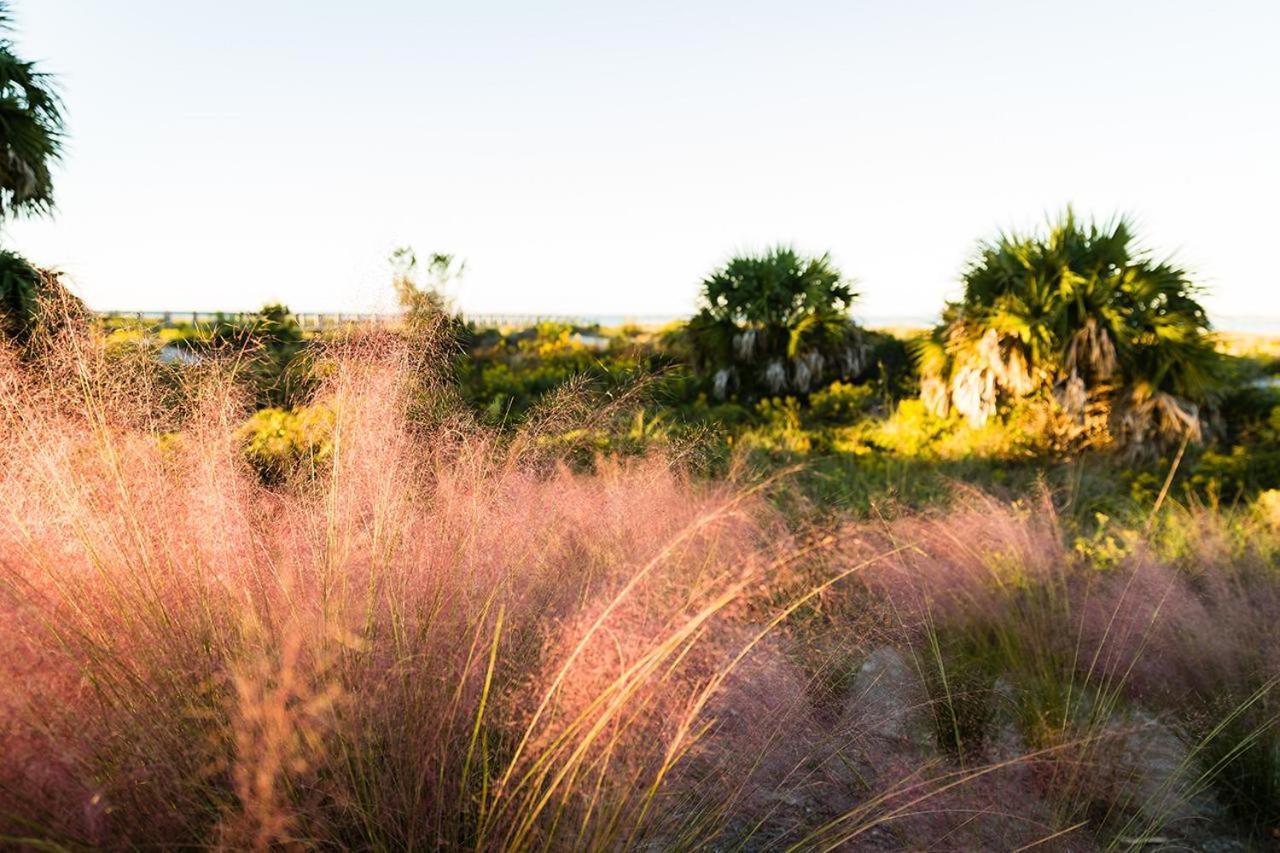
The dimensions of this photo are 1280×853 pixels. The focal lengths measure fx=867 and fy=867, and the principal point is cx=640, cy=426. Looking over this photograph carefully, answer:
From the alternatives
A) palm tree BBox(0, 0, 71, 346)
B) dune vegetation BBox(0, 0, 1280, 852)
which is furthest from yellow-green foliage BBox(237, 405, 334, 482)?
palm tree BBox(0, 0, 71, 346)

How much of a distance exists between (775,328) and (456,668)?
1124 centimetres

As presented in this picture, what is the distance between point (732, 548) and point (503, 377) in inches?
360

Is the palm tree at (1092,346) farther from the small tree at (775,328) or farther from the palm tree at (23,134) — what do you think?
the palm tree at (23,134)

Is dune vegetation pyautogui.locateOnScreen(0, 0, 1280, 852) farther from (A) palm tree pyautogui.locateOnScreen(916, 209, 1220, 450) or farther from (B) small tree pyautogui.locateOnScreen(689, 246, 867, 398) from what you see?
(B) small tree pyautogui.locateOnScreen(689, 246, 867, 398)

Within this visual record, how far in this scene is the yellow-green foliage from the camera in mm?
3281

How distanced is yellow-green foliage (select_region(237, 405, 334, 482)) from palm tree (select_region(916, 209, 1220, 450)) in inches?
313

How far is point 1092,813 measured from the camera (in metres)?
2.88

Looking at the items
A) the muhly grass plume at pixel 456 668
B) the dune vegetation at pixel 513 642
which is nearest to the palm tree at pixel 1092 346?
the dune vegetation at pixel 513 642

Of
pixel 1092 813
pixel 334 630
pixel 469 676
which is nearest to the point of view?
pixel 334 630

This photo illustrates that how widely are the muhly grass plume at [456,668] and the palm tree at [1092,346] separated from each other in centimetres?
657

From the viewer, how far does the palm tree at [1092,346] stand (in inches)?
383

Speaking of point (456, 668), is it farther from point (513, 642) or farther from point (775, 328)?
point (775, 328)

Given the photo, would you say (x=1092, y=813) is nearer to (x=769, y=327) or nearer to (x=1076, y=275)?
(x=1076, y=275)

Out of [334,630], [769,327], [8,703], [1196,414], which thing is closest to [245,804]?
[334,630]
